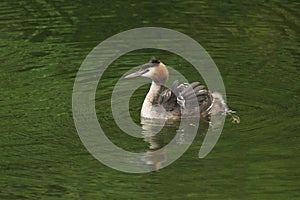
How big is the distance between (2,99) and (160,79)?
1852mm

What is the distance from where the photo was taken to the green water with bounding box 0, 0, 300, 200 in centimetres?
880

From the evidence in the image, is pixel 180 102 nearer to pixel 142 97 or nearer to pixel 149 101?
pixel 149 101

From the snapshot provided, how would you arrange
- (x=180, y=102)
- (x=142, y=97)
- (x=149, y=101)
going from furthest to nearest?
(x=142, y=97)
(x=149, y=101)
(x=180, y=102)

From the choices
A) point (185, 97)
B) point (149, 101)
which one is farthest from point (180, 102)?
point (149, 101)

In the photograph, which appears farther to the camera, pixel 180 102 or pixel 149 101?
pixel 149 101

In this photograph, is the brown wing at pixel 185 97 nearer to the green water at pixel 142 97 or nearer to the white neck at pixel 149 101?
the white neck at pixel 149 101

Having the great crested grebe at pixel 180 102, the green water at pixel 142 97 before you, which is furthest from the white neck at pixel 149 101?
the green water at pixel 142 97

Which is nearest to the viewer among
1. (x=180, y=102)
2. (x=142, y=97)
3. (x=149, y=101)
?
(x=180, y=102)

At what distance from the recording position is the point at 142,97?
38.9 ft

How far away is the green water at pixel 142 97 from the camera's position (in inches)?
347

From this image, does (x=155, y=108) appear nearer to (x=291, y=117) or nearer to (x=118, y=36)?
(x=291, y=117)

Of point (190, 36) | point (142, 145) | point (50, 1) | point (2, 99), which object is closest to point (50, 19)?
point (50, 1)

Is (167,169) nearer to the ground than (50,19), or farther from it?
farther from it

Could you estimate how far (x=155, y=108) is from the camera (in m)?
11.0
